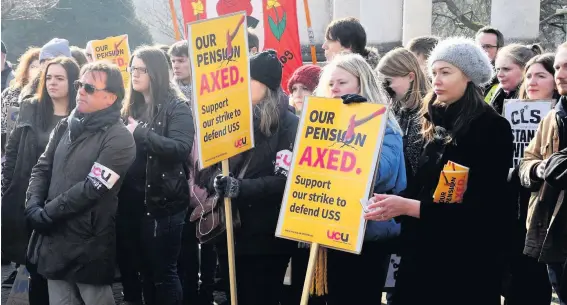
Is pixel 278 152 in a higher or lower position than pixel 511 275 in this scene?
higher

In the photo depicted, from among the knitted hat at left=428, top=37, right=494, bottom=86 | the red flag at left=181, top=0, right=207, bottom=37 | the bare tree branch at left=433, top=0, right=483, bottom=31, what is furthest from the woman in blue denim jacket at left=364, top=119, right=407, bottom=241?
the bare tree branch at left=433, top=0, right=483, bottom=31

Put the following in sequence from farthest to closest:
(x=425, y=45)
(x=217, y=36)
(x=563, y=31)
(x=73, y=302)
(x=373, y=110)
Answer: (x=563, y=31) → (x=425, y=45) → (x=73, y=302) → (x=217, y=36) → (x=373, y=110)

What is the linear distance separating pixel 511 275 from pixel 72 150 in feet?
9.32

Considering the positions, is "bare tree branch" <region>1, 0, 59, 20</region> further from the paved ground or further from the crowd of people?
→ the crowd of people

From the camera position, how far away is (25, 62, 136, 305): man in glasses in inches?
200

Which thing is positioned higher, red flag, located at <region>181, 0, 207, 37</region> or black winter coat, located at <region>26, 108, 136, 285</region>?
red flag, located at <region>181, 0, 207, 37</region>

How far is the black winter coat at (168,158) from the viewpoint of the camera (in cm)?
568

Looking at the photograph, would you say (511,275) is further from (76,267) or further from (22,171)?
(22,171)

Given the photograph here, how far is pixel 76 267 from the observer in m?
5.07

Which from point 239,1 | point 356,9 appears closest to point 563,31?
point 356,9

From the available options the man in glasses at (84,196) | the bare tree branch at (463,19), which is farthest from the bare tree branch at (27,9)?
the man in glasses at (84,196)

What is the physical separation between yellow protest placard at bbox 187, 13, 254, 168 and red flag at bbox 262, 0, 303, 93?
3038 millimetres

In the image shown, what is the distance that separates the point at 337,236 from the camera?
13.9 feet

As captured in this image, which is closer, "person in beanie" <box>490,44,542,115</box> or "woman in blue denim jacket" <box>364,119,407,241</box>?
"woman in blue denim jacket" <box>364,119,407,241</box>
